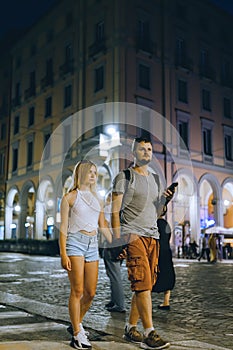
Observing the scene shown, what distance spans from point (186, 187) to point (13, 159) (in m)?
16.4

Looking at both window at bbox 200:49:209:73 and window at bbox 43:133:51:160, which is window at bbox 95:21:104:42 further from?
window at bbox 43:133:51:160

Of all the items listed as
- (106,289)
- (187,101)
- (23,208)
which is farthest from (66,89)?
(106,289)

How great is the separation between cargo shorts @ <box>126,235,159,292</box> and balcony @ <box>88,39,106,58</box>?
25.7 meters

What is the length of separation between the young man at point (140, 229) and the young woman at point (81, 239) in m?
0.22

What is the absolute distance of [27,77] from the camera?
38812mm

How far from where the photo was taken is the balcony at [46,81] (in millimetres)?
34719

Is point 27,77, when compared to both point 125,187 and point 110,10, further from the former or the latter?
point 125,187

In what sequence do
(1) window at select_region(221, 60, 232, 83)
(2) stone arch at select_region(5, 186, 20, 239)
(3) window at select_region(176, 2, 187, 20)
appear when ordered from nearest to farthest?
(3) window at select_region(176, 2, 187, 20) < (1) window at select_region(221, 60, 232, 83) < (2) stone arch at select_region(5, 186, 20, 239)

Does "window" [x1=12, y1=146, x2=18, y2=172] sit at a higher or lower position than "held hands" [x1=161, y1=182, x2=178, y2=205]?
higher

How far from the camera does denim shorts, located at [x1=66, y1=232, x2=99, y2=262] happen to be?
4.18m

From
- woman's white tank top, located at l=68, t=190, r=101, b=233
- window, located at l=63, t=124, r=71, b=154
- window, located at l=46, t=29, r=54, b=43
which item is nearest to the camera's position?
woman's white tank top, located at l=68, t=190, r=101, b=233

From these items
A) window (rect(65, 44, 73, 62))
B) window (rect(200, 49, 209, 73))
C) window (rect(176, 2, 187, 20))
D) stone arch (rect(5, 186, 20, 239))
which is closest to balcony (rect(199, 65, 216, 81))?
window (rect(200, 49, 209, 73))

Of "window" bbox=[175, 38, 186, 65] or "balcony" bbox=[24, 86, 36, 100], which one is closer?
"window" bbox=[175, 38, 186, 65]

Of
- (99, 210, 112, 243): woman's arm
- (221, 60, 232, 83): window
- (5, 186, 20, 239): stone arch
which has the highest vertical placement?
(221, 60, 232, 83): window
